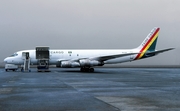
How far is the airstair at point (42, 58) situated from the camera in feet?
138

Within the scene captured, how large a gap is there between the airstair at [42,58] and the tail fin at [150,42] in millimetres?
15150

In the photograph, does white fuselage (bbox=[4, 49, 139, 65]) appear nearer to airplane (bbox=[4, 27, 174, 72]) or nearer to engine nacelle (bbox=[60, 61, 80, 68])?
airplane (bbox=[4, 27, 174, 72])

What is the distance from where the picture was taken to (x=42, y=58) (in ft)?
139

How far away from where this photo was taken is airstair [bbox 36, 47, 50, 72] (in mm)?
42000

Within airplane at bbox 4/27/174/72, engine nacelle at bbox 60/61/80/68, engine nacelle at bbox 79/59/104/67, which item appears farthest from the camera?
airplane at bbox 4/27/174/72

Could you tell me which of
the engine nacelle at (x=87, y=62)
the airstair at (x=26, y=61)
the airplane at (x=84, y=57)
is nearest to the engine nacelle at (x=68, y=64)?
the airplane at (x=84, y=57)

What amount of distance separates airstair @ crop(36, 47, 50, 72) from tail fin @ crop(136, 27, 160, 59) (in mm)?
15150

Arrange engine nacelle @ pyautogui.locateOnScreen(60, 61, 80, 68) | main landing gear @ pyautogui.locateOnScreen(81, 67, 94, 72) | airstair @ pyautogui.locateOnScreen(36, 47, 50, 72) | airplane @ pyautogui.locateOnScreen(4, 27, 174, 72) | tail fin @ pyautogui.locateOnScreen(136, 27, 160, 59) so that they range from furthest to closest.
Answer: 1. tail fin @ pyautogui.locateOnScreen(136, 27, 160, 59)
2. main landing gear @ pyautogui.locateOnScreen(81, 67, 94, 72)
3. airstair @ pyautogui.locateOnScreen(36, 47, 50, 72)
4. airplane @ pyautogui.locateOnScreen(4, 27, 174, 72)
5. engine nacelle @ pyautogui.locateOnScreen(60, 61, 80, 68)

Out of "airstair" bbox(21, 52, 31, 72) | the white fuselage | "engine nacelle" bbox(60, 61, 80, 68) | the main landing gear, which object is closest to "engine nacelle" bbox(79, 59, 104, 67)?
"engine nacelle" bbox(60, 61, 80, 68)

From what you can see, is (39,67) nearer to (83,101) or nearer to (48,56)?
(48,56)

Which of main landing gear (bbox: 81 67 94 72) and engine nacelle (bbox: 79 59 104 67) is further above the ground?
engine nacelle (bbox: 79 59 104 67)

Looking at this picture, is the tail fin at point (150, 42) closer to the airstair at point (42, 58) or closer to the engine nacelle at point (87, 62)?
the engine nacelle at point (87, 62)

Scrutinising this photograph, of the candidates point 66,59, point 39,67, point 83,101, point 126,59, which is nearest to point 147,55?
point 126,59

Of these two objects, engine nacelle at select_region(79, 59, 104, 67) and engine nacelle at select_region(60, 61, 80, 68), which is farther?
engine nacelle at select_region(79, 59, 104, 67)
